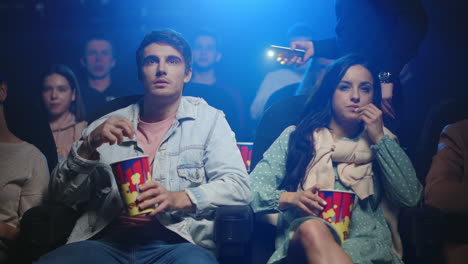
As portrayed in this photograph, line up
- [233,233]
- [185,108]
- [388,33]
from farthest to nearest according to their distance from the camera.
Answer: [388,33] < [185,108] < [233,233]

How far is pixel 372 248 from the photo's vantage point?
166 centimetres

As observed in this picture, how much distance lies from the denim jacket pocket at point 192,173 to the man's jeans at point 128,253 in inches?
11.9

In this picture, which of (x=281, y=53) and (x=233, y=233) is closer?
(x=233, y=233)

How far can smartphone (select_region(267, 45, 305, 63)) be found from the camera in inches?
83.4

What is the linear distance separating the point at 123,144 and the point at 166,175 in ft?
0.85

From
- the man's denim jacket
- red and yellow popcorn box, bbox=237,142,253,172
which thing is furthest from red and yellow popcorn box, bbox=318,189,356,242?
red and yellow popcorn box, bbox=237,142,253,172

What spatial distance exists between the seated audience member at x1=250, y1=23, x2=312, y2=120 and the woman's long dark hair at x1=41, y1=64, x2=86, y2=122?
97 cm

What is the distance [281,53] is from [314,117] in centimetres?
43

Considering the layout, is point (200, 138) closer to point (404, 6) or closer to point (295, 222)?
point (295, 222)

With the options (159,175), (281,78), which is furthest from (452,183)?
(159,175)

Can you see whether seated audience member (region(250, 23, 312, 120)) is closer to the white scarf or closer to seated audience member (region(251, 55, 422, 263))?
seated audience member (region(251, 55, 422, 263))

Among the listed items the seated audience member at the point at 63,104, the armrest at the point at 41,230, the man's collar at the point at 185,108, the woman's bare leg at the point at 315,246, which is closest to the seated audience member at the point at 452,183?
the woman's bare leg at the point at 315,246

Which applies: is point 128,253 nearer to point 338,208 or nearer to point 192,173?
point 192,173

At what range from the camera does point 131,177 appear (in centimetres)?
146
